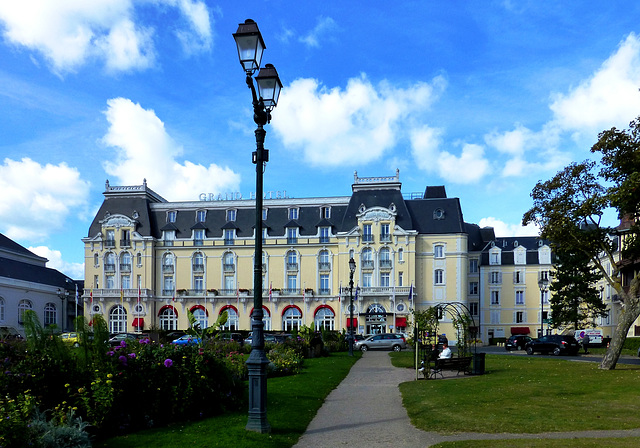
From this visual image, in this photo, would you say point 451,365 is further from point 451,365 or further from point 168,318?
point 168,318

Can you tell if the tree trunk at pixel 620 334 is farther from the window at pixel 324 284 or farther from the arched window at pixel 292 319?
the arched window at pixel 292 319

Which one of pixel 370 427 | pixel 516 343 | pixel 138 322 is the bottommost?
pixel 138 322

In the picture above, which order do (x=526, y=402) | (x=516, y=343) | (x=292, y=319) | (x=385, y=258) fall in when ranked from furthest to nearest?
(x=292, y=319) < (x=385, y=258) < (x=516, y=343) < (x=526, y=402)

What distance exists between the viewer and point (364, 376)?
23.2 m

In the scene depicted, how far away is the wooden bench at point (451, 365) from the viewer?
21.4m

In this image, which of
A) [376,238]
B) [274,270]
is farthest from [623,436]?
[274,270]

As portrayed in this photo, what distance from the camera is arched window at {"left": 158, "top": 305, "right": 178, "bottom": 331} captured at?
2694 inches

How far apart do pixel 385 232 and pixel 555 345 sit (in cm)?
2697

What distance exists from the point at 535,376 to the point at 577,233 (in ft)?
23.1

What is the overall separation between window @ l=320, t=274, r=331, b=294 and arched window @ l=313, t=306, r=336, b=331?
185cm

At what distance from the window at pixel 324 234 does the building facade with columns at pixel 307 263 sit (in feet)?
0.38

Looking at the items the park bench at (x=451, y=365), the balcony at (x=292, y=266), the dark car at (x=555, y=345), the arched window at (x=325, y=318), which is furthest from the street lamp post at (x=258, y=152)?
the balcony at (x=292, y=266)

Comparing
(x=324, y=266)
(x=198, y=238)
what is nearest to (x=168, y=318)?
(x=198, y=238)

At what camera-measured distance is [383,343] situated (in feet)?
155
